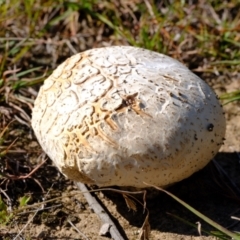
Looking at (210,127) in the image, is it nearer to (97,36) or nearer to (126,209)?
(126,209)

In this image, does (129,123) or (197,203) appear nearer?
(129,123)

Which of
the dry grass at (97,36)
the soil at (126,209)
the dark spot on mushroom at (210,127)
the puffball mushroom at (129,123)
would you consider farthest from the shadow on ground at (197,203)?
the dry grass at (97,36)

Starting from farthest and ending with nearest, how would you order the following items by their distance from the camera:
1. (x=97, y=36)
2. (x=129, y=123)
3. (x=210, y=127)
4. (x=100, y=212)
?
(x=97, y=36), (x=100, y=212), (x=210, y=127), (x=129, y=123)

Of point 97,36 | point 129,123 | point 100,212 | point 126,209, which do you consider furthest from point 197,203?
point 97,36

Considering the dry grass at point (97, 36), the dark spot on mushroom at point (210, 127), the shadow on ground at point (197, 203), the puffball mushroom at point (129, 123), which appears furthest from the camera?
the dry grass at point (97, 36)

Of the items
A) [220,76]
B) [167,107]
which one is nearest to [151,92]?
[167,107]

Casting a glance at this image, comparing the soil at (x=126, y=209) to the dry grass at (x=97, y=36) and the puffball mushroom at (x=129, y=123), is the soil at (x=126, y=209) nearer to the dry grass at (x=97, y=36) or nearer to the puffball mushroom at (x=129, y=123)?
the puffball mushroom at (x=129, y=123)
